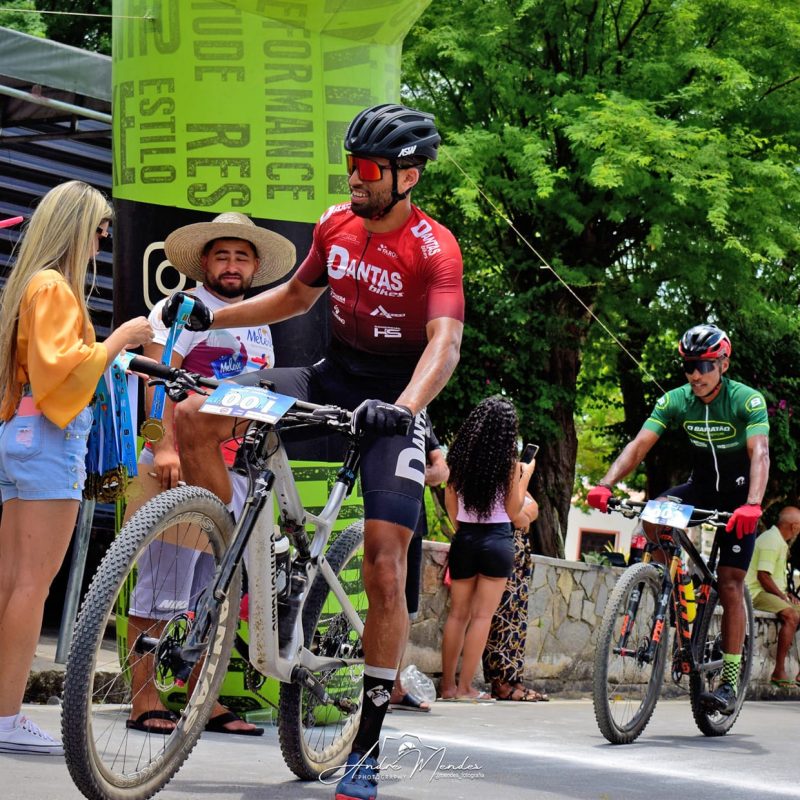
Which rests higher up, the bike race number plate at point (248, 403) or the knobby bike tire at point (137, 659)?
the bike race number plate at point (248, 403)

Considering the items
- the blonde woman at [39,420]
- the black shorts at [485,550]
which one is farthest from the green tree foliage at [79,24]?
the blonde woman at [39,420]

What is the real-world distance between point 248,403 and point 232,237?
7.00ft

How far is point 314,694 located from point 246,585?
587 millimetres

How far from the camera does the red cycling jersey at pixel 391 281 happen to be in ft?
15.5

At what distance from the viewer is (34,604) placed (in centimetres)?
484

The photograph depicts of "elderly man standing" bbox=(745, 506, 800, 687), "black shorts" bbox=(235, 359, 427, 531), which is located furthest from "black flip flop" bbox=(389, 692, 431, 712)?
"elderly man standing" bbox=(745, 506, 800, 687)

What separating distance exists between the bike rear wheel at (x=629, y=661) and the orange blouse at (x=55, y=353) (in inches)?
130

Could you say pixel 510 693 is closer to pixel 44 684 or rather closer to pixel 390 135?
pixel 44 684

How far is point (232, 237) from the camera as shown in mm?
6113

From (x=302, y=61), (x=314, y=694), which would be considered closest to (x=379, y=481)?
(x=314, y=694)

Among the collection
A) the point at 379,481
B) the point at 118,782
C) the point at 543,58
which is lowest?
the point at 118,782

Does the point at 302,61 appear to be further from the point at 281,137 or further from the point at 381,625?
the point at 381,625

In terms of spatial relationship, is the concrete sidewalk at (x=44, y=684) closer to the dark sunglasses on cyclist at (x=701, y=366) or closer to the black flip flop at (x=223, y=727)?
the black flip flop at (x=223, y=727)

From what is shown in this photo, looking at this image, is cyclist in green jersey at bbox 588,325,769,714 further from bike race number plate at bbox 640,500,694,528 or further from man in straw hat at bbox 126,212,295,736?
man in straw hat at bbox 126,212,295,736
